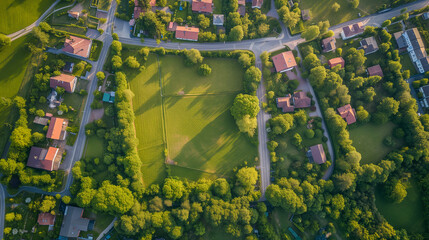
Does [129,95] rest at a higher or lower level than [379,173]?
higher

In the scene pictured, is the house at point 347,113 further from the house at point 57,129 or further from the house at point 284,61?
the house at point 57,129

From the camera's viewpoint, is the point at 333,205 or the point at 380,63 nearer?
the point at 333,205

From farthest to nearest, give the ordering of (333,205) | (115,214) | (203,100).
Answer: (203,100) → (333,205) → (115,214)

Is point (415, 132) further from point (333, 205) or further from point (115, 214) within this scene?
point (115, 214)

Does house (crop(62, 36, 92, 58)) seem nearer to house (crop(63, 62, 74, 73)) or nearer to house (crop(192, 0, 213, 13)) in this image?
house (crop(63, 62, 74, 73))

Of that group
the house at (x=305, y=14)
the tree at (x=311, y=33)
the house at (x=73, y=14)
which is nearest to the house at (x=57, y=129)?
the house at (x=73, y=14)

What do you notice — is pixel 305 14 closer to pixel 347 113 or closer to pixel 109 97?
pixel 347 113

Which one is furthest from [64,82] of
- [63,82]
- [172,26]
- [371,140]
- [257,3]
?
[371,140]

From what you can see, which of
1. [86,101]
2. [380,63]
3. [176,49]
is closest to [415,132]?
[380,63]
